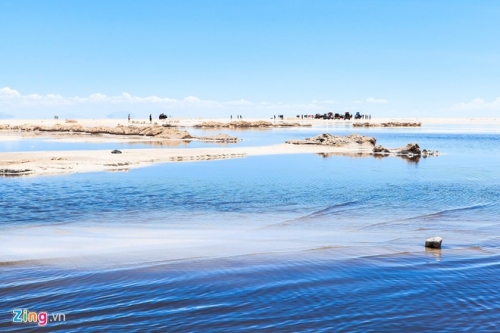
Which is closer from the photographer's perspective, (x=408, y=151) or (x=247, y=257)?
(x=247, y=257)

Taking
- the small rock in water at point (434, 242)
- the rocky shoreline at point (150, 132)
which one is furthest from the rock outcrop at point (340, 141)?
the small rock in water at point (434, 242)

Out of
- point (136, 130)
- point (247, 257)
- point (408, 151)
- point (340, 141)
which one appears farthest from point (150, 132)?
point (247, 257)

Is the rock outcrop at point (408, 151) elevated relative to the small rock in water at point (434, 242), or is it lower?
lower

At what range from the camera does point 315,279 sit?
963 centimetres

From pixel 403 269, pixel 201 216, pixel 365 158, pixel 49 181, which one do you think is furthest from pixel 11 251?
pixel 365 158

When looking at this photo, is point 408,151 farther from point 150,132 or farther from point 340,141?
point 150,132

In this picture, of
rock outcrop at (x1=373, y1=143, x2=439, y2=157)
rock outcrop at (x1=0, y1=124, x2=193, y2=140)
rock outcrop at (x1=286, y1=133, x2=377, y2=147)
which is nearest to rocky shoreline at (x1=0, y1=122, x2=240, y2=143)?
rock outcrop at (x1=0, y1=124, x2=193, y2=140)

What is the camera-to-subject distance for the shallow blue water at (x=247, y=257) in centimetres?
794

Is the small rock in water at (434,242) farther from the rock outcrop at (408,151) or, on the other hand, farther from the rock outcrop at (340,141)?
the rock outcrop at (340,141)

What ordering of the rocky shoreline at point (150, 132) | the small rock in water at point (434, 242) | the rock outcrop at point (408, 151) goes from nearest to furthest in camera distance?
the small rock in water at point (434, 242)
the rock outcrop at point (408, 151)
the rocky shoreline at point (150, 132)

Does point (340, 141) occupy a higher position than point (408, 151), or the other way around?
point (340, 141)

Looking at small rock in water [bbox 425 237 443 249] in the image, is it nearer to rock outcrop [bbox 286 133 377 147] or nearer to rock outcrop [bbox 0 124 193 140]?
rock outcrop [bbox 286 133 377 147]

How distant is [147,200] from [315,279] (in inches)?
387

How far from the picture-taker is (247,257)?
10.9 m
